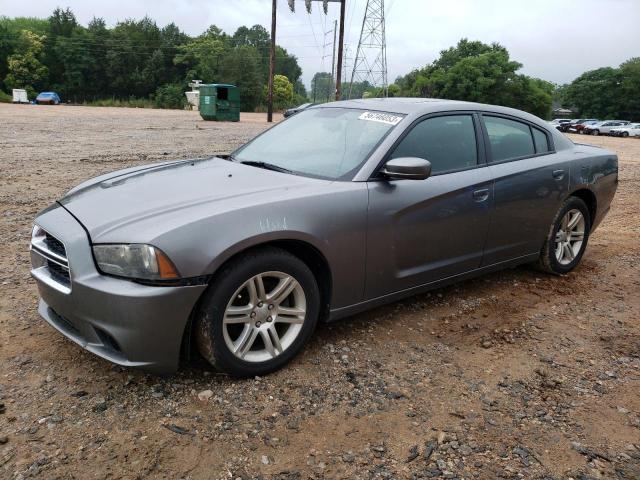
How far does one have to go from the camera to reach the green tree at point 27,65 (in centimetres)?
7188

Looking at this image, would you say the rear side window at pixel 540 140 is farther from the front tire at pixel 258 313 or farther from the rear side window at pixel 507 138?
the front tire at pixel 258 313

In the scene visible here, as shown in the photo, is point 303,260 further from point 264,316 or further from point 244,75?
point 244,75

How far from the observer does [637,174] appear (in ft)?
42.3

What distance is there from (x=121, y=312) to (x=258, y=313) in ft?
2.30

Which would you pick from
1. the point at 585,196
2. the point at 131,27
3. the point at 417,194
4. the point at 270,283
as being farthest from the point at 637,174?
the point at 131,27

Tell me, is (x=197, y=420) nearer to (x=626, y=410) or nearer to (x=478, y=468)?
(x=478, y=468)

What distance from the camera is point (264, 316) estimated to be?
2912mm

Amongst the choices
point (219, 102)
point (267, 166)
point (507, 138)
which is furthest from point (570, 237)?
point (219, 102)

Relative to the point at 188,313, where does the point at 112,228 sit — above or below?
above

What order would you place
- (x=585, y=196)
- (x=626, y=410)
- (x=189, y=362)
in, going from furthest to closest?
(x=585, y=196) → (x=189, y=362) → (x=626, y=410)

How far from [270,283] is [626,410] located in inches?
77.9

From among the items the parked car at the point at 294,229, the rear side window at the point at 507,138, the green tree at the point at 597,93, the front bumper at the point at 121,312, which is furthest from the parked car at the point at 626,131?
the front bumper at the point at 121,312

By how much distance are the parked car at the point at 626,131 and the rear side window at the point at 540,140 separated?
44333mm

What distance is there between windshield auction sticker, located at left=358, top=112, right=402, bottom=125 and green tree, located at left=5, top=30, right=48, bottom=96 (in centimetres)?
8034
